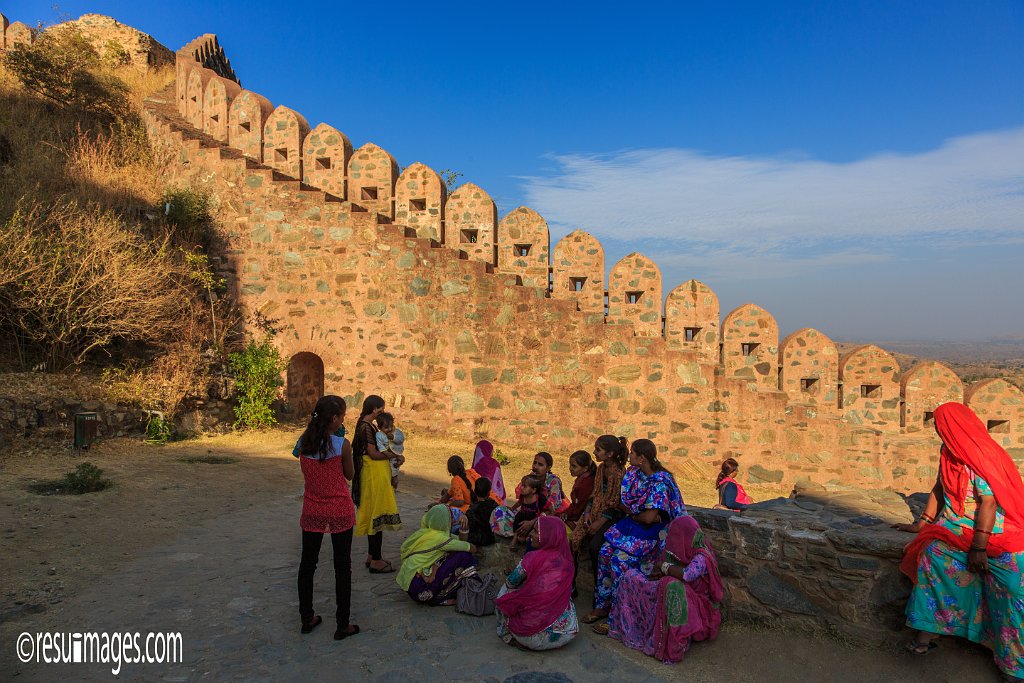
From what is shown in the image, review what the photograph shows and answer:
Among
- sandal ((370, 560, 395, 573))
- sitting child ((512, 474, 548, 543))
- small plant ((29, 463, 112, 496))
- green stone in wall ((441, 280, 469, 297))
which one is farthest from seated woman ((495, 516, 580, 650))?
green stone in wall ((441, 280, 469, 297))

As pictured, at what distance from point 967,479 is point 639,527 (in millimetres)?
1870

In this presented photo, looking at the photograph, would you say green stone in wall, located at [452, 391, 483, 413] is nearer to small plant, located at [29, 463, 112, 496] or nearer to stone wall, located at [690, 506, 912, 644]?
small plant, located at [29, 463, 112, 496]

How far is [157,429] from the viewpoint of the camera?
9.44 m

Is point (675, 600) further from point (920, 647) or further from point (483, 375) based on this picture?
point (483, 375)

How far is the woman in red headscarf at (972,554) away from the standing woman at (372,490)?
3.65m

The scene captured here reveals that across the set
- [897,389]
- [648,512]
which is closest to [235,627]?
[648,512]

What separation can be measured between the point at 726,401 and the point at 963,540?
652cm

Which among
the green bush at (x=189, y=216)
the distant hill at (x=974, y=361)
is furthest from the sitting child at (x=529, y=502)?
the green bush at (x=189, y=216)

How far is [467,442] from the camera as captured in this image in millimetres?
10773

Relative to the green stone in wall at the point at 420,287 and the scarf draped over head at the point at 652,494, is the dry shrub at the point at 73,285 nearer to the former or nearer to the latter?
the green stone in wall at the point at 420,287

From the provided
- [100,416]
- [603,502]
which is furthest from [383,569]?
[100,416]

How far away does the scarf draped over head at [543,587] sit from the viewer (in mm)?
3756

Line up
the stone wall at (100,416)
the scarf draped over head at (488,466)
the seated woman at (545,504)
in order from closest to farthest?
the seated woman at (545,504), the scarf draped over head at (488,466), the stone wall at (100,416)

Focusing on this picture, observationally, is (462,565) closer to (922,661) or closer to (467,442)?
(922,661)
